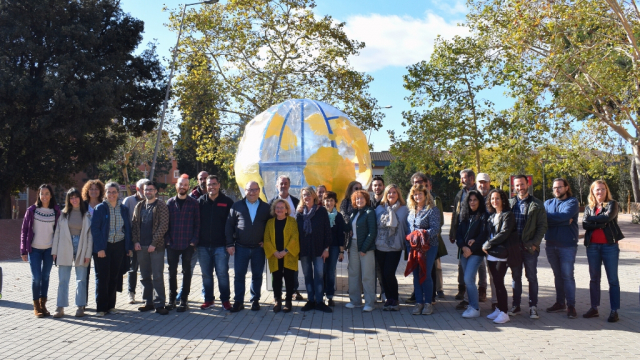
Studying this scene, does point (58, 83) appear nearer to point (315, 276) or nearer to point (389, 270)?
point (315, 276)

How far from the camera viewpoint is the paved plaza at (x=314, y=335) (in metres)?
5.41

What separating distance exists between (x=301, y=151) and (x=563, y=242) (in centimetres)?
430

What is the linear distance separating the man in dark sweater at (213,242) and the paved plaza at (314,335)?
31 cm

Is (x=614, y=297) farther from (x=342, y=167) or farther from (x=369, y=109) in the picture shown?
(x=369, y=109)

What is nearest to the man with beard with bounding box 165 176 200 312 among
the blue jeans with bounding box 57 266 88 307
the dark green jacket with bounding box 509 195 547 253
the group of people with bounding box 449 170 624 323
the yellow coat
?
the yellow coat

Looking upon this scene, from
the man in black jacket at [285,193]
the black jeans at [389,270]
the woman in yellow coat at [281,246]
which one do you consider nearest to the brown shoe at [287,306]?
the woman in yellow coat at [281,246]

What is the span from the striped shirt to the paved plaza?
1044 mm

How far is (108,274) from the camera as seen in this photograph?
7254 millimetres

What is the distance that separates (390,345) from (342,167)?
4.08m

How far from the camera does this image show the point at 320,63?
67.8 feet

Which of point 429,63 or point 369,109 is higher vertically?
point 429,63

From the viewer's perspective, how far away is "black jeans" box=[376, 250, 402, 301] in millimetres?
7340

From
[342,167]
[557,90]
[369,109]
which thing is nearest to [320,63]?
[369,109]

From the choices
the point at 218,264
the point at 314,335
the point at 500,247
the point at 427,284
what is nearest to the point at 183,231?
the point at 218,264
